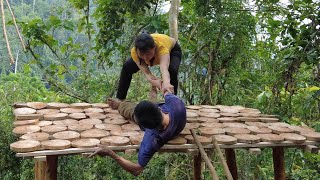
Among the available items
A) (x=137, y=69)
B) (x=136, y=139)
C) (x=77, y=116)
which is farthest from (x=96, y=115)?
(x=136, y=139)

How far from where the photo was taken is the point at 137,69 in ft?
12.4

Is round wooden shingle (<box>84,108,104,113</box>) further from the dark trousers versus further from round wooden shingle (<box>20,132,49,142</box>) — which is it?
round wooden shingle (<box>20,132,49,142</box>)

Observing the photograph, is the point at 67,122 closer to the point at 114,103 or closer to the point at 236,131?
the point at 114,103

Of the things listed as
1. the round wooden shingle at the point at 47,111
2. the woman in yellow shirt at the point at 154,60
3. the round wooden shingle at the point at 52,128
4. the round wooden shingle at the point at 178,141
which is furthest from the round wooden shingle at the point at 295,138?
the round wooden shingle at the point at 47,111

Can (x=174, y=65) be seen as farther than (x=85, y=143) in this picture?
Yes

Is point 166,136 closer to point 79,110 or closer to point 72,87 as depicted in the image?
point 79,110

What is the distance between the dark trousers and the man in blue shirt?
0.62 meters

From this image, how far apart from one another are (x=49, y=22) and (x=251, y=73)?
3466 mm

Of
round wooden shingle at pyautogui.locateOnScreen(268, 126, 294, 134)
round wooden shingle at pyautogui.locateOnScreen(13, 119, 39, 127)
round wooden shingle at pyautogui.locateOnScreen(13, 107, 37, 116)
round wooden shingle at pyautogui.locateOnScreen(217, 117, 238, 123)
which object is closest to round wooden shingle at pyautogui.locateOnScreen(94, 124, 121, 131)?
round wooden shingle at pyautogui.locateOnScreen(13, 119, 39, 127)

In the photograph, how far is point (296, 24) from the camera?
3.54 metres

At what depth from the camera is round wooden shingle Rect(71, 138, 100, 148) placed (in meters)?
2.64

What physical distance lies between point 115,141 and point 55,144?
1.42 ft

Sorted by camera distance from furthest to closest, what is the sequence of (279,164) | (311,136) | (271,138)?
(279,164) < (311,136) < (271,138)

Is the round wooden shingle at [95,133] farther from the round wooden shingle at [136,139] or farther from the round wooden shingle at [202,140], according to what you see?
the round wooden shingle at [202,140]
